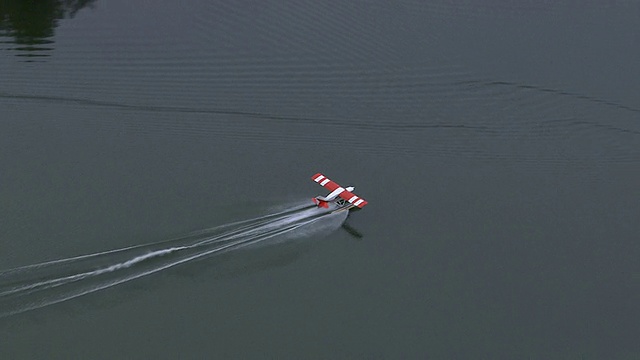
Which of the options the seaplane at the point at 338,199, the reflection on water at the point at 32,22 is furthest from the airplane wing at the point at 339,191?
the reflection on water at the point at 32,22

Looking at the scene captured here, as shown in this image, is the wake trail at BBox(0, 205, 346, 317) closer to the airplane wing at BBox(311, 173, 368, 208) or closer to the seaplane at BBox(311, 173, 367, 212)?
the seaplane at BBox(311, 173, 367, 212)

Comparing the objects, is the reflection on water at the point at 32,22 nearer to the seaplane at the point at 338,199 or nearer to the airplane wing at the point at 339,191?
the airplane wing at the point at 339,191

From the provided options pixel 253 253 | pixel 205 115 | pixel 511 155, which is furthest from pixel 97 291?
pixel 511 155

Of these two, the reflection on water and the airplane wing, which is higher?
the reflection on water

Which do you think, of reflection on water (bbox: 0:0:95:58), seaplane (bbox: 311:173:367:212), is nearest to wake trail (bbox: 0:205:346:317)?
seaplane (bbox: 311:173:367:212)

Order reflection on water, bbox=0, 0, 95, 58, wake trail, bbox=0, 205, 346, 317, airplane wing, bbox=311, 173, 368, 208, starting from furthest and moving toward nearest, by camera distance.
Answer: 1. reflection on water, bbox=0, 0, 95, 58
2. airplane wing, bbox=311, 173, 368, 208
3. wake trail, bbox=0, 205, 346, 317

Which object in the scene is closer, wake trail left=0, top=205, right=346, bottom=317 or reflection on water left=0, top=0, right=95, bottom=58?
wake trail left=0, top=205, right=346, bottom=317

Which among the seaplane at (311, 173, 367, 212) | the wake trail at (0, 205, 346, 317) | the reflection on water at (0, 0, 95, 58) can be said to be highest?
the reflection on water at (0, 0, 95, 58)
